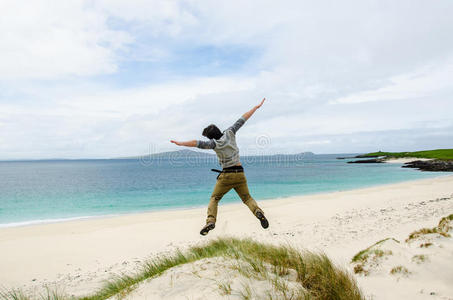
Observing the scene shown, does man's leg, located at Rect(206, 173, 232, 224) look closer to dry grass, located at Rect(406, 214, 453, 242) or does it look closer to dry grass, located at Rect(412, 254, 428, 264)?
dry grass, located at Rect(412, 254, 428, 264)

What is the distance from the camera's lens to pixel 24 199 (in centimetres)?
3850

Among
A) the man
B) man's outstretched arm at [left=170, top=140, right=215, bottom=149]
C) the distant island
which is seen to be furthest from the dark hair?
the distant island

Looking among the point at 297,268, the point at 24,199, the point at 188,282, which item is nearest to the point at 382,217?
the point at 297,268

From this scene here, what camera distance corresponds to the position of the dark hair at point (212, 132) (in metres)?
4.18

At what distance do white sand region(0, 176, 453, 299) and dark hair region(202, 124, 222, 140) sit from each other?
6383mm

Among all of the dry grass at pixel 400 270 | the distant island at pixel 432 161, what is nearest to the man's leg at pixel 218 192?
the dry grass at pixel 400 270

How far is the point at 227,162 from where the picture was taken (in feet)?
14.2

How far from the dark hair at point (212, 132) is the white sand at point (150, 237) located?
20.9 ft

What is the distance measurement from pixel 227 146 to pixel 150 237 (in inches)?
532

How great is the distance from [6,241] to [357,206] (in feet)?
77.8

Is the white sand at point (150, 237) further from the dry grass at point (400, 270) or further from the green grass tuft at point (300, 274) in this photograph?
the green grass tuft at point (300, 274)

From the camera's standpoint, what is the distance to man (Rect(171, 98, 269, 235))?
4.14 meters

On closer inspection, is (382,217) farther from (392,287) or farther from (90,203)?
(90,203)

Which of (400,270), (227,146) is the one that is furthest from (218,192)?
(400,270)
